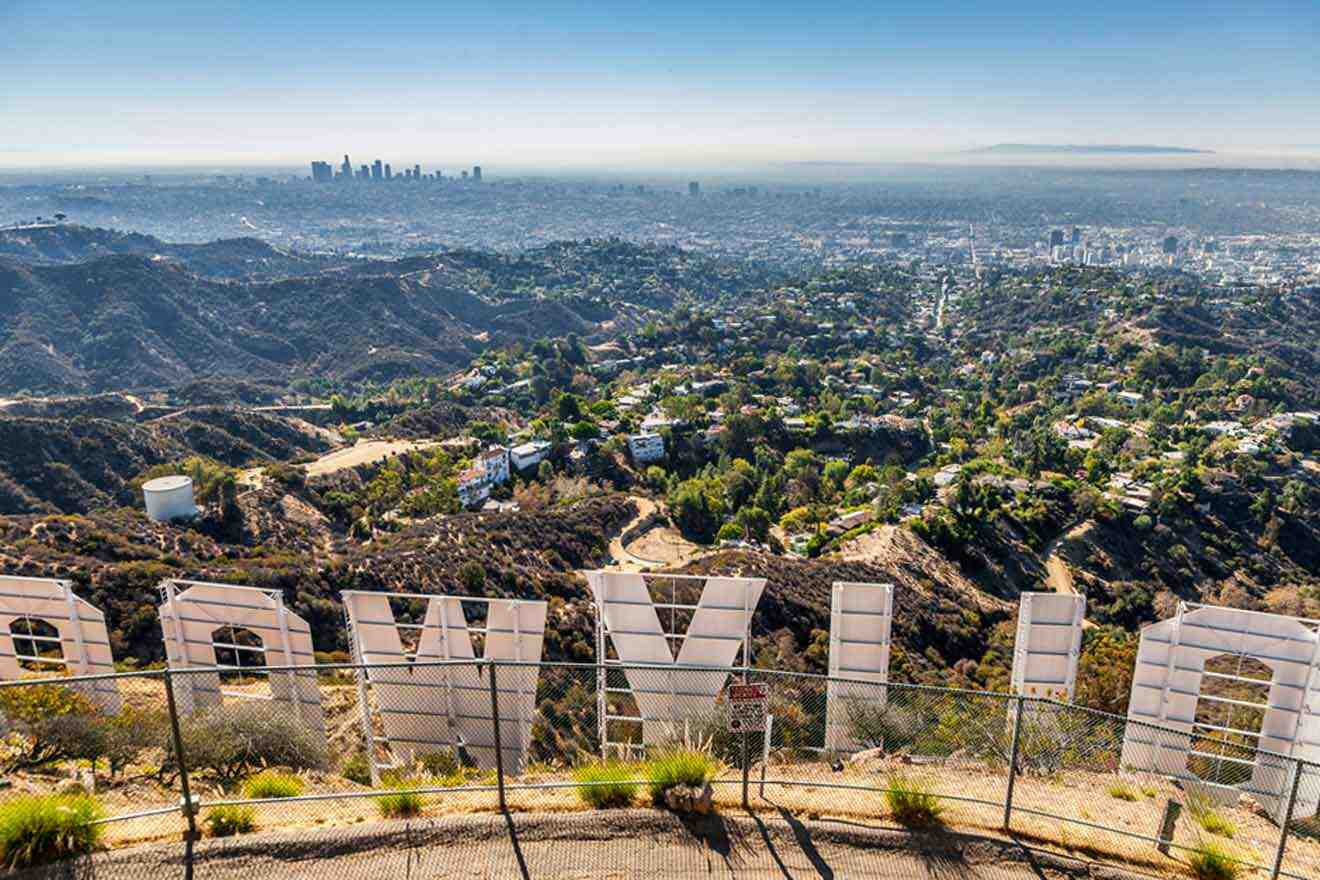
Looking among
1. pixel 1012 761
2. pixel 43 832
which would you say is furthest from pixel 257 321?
pixel 1012 761

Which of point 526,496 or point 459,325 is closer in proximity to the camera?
point 526,496

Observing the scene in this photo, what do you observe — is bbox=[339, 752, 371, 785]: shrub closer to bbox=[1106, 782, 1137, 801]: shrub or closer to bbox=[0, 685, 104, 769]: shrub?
bbox=[0, 685, 104, 769]: shrub

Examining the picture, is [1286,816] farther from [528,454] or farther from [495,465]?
[528,454]

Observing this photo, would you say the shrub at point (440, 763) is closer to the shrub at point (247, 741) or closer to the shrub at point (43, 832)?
the shrub at point (247, 741)

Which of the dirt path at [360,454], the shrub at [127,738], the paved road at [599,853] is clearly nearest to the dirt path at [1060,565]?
the paved road at [599,853]

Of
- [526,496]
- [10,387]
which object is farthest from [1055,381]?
[10,387]

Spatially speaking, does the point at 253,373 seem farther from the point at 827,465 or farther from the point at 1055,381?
the point at 1055,381

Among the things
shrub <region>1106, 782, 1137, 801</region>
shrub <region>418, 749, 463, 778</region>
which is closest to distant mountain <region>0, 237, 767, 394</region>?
shrub <region>418, 749, 463, 778</region>
